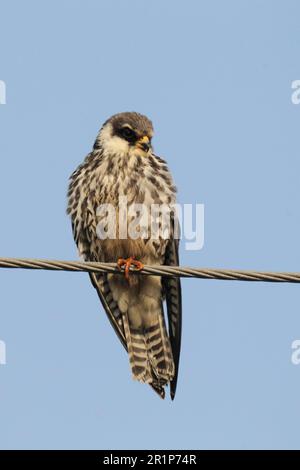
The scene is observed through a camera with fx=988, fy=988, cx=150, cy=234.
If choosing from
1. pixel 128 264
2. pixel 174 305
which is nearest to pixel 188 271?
pixel 128 264

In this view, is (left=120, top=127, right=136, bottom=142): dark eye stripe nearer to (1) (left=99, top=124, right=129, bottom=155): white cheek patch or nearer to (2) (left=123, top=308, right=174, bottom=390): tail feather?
(1) (left=99, top=124, right=129, bottom=155): white cheek patch

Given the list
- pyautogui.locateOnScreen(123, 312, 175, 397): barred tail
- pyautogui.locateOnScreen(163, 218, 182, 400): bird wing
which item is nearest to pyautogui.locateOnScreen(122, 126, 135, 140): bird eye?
pyautogui.locateOnScreen(163, 218, 182, 400): bird wing

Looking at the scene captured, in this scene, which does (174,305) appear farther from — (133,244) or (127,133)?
(127,133)

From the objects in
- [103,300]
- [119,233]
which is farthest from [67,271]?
[103,300]

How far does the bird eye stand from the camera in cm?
750

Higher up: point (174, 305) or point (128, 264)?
point (128, 264)

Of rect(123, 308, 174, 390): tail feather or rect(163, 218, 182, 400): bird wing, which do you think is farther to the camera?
rect(123, 308, 174, 390): tail feather

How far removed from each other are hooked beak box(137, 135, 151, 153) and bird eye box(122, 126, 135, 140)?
0.28 ft

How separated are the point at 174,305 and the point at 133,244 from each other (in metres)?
0.58

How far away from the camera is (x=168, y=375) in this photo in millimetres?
7359

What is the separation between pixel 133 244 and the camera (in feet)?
23.4

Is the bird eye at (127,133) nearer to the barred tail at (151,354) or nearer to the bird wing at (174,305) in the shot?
the bird wing at (174,305)

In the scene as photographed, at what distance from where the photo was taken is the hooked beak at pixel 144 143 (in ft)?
24.2

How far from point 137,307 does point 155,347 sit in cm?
33
